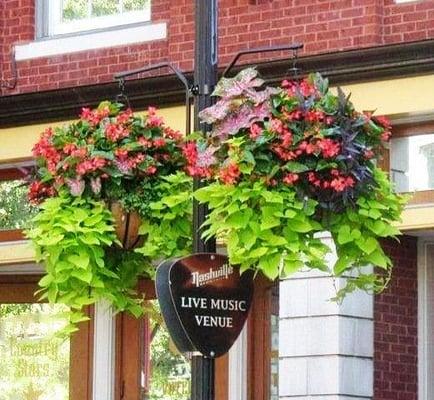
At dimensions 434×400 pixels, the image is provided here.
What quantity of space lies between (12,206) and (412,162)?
3953 millimetres

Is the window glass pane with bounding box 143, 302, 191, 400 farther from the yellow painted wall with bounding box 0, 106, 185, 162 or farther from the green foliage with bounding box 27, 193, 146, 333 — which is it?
the green foliage with bounding box 27, 193, 146, 333

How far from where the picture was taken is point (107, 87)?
1378cm

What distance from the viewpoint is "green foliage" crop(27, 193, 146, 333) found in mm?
8289

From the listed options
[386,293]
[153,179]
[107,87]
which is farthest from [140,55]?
[153,179]

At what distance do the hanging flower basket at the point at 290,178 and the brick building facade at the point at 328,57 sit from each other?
4.28m

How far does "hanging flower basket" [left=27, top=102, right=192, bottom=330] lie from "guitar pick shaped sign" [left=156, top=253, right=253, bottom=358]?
0.52 meters

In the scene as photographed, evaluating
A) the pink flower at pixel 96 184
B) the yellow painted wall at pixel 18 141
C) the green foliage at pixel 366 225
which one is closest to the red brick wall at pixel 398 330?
the yellow painted wall at pixel 18 141

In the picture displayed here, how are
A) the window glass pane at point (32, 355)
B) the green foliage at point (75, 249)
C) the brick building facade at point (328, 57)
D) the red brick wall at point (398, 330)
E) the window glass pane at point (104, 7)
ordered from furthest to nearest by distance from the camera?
the window glass pane at point (32, 355) < the window glass pane at point (104, 7) < the red brick wall at point (398, 330) < the brick building facade at point (328, 57) < the green foliage at point (75, 249)

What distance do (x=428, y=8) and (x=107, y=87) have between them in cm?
281

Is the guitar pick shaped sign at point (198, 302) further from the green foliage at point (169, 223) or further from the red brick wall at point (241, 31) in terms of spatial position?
the red brick wall at point (241, 31)

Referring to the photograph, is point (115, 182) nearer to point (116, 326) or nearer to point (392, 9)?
point (392, 9)

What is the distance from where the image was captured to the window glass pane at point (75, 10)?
14.5 metres

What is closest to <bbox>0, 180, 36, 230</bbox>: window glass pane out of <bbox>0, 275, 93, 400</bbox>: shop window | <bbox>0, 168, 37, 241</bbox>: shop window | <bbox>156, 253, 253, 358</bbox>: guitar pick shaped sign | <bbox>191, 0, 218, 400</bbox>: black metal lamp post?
<bbox>0, 168, 37, 241</bbox>: shop window

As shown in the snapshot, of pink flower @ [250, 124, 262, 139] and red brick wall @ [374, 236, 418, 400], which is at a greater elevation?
pink flower @ [250, 124, 262, 139]
